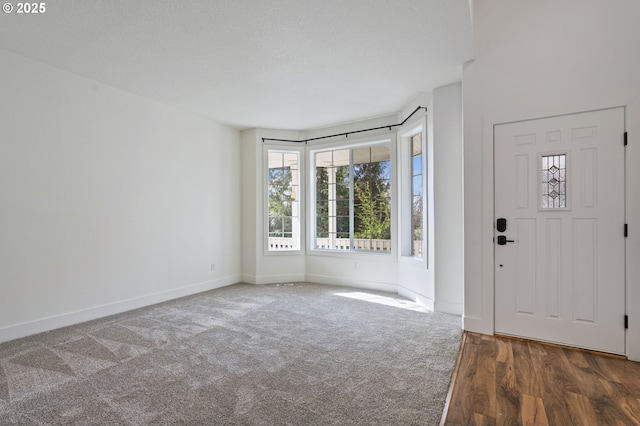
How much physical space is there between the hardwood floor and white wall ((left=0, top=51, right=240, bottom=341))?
3.92 metres

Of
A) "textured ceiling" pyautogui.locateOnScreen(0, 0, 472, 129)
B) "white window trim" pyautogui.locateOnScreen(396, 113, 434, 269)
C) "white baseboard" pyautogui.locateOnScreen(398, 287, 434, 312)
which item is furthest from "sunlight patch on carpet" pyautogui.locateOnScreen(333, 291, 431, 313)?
"textured ceiling" pyautogui.locateOnScreen(0, 0, 472, 129)

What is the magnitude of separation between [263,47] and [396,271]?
3647mm

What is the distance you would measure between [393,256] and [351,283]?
0.91 metres

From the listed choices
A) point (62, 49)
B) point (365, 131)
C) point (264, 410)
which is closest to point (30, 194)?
point (62, 49)

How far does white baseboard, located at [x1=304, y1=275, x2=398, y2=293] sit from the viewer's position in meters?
5.17

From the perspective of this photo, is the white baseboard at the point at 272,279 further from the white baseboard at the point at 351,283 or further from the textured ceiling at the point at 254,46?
the textured ceiling at the point at 254,46

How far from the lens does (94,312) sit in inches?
149

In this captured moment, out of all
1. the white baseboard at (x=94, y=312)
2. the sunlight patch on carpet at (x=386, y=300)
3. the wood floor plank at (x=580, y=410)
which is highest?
the white baseboard at (x=94, y=312)

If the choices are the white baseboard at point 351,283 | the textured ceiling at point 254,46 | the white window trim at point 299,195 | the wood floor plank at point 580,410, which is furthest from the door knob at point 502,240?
the white window trim at point 299,195

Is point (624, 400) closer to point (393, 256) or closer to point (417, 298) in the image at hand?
point (417, 298)

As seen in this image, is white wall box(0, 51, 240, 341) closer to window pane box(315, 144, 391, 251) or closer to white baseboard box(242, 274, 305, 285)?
white baseboard box(242, 274, 305, 285)

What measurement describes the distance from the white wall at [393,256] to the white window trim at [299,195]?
0.19ft

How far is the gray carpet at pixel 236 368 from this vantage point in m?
1.96

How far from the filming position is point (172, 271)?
188 inches
